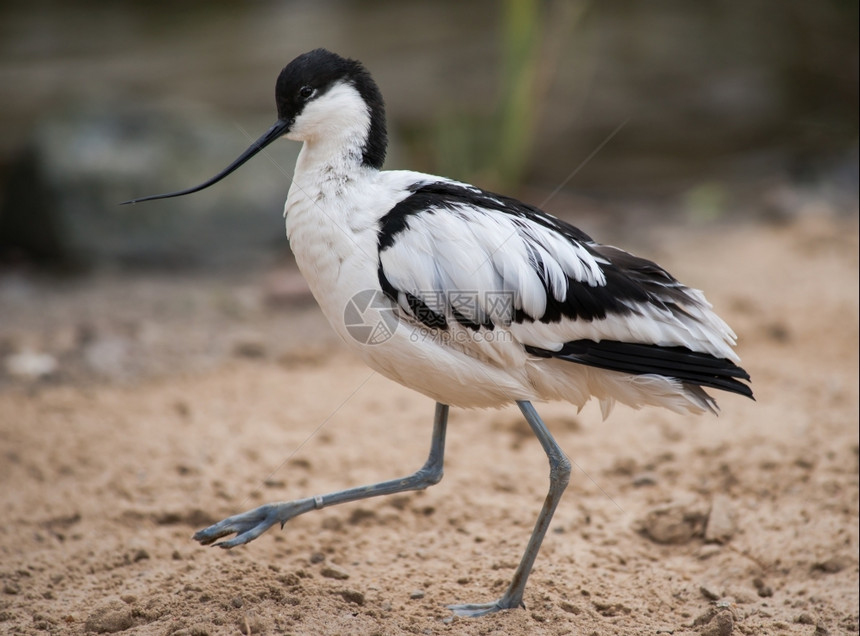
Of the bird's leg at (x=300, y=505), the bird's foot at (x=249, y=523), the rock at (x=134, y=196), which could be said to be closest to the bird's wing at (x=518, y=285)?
the bird's leg at (x=300, y=505)

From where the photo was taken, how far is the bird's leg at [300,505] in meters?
3.11

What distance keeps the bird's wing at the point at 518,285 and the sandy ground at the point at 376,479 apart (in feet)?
3.25

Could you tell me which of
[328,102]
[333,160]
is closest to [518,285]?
[333,160]

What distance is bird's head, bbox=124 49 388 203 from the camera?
320 centimetres

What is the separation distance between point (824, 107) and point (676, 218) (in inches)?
102

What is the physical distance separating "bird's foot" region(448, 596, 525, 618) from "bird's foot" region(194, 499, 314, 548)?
64 cm

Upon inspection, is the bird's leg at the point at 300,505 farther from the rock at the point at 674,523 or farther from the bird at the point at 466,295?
the rock at the point at 674,523

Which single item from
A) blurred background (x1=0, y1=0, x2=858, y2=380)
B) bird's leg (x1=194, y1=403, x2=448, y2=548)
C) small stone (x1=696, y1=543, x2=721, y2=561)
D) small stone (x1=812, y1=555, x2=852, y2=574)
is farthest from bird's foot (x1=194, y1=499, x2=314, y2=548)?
blurred background (x1=0, y1=0, x2=858, y2=380)

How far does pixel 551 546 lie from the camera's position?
12.2 ft

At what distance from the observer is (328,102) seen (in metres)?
3.20

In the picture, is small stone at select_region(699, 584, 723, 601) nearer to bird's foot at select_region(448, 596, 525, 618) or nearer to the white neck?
bird's foot at select_region(448, 596, 525, 618)

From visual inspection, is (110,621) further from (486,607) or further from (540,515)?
(540,515)

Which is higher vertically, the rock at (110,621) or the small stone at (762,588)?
the small stone at (762,588)

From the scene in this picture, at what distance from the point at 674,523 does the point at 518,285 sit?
1440mm
